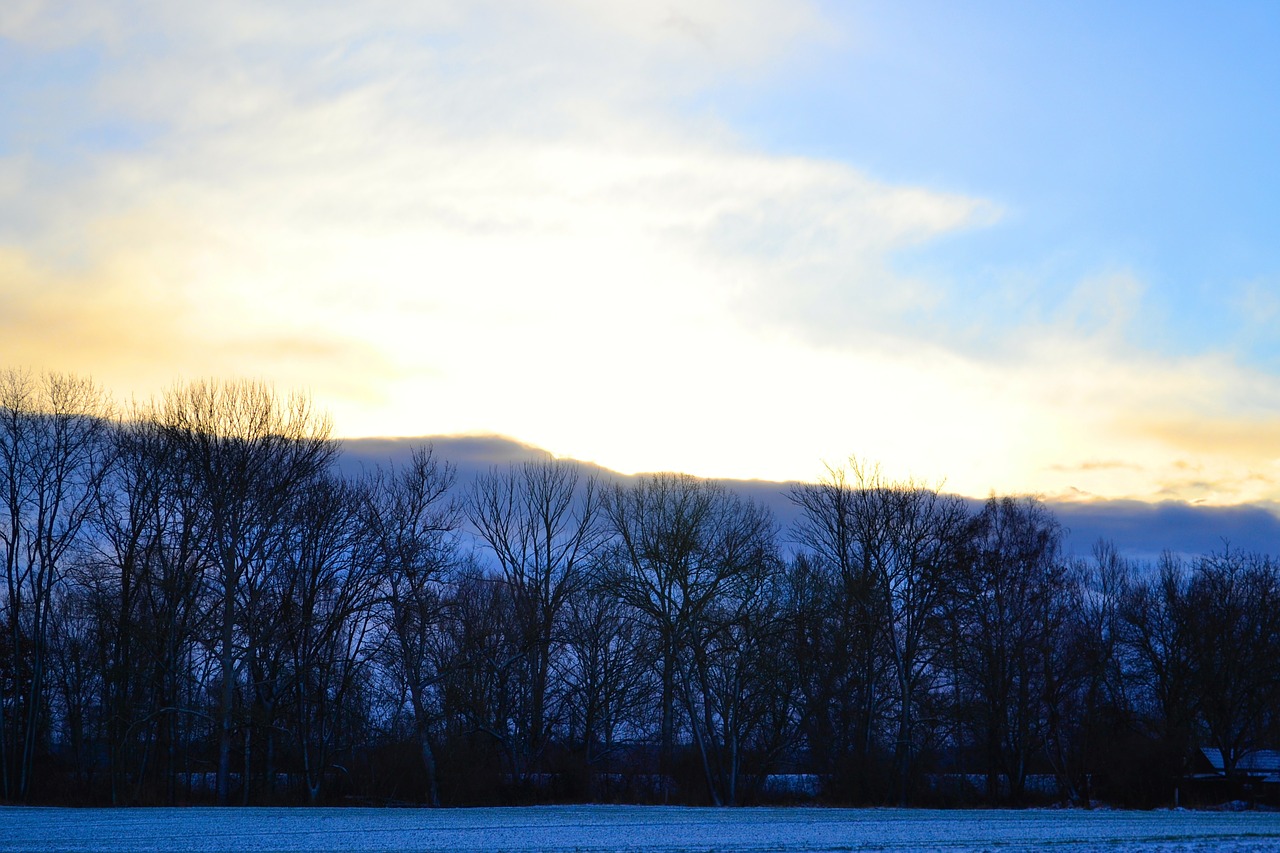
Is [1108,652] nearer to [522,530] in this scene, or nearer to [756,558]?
[756,558]

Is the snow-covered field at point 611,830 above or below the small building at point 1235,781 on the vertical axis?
above

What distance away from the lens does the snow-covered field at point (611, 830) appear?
71.4 ft

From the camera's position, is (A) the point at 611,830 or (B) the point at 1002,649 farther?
(B) the point at 1002,649

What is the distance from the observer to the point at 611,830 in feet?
90.5

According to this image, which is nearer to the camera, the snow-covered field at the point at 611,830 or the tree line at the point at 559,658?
the snow-covered field at the point at 611,830

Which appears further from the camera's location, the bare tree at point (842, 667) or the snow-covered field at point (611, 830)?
the bare tree at point (842, 667)

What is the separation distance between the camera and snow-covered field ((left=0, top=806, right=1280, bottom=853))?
21.8 meters

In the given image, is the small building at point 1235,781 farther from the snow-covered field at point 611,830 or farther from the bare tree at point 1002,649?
the snow-covered field at point 611,830

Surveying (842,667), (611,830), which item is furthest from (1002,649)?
(611,830)

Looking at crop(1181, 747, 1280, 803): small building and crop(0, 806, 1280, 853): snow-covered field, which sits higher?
crop(0, 806, 1280, 853): snow-covered field

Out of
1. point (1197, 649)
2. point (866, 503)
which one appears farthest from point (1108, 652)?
point (866, 503)

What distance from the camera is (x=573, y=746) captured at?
54.8 m

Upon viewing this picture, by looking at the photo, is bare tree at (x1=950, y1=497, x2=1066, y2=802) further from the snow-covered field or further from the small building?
the snow-covered field

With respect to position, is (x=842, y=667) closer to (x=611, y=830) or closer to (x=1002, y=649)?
(x=1002, y=649)
